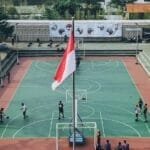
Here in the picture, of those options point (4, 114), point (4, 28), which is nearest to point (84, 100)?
point (4, 114)

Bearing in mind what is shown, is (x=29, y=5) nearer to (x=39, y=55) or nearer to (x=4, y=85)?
(x=39, y=55)

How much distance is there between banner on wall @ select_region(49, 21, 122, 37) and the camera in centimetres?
5306

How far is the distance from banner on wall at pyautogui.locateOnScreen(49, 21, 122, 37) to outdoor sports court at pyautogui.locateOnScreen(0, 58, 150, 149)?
835cm

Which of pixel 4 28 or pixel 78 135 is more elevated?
pixel 4 28

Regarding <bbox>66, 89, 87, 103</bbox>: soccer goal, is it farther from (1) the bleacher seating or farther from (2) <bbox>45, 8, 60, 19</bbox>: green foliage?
(2) <bbox>45, 8, 60, 19</bbox>: green foliage

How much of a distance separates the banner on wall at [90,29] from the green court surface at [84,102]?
9.98 m

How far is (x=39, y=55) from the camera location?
4831cm

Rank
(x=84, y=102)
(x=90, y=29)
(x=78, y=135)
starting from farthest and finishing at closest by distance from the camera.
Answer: (x=90, y=29) → (x=84, y=102) → (x=78, y=135)

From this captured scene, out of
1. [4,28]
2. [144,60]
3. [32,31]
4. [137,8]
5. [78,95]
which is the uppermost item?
[137,8]

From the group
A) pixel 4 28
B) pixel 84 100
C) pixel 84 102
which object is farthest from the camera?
pixel 4 28

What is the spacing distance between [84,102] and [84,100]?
17.8 inches

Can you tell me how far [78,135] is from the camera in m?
25.5

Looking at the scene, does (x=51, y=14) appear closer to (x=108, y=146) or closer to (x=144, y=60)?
Answer: (x=144, y=60)

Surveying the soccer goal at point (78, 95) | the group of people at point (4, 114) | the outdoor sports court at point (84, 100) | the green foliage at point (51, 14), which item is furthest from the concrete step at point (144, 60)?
the green foliage at point (51, 14)
